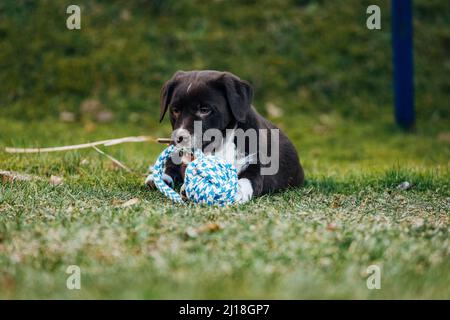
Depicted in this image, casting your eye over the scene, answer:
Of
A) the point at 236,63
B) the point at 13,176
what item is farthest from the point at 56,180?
the point at 236,63

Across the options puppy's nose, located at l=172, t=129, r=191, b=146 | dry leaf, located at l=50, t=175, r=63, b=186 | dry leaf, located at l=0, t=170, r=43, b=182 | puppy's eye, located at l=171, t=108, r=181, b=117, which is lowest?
dry leaf, located at l=50, t=175, r=63, b=186

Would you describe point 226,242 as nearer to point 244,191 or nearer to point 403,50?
point 244,191

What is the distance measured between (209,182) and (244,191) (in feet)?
1.26

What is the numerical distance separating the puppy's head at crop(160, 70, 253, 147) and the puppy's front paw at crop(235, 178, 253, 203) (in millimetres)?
440

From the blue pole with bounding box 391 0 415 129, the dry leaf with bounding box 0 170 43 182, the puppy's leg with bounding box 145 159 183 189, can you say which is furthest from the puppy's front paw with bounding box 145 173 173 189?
the blue pole with bounding box 391 0 415 129

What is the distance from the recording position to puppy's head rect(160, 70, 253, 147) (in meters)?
4.80

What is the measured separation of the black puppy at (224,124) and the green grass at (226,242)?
23cm

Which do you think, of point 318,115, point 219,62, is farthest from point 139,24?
point 318,115

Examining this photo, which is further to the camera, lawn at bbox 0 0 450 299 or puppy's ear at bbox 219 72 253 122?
puppy's ear at bbox 219 72 253 122

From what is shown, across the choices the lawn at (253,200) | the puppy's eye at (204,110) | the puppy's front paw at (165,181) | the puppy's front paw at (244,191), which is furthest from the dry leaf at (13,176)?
the puppy's front paw at (244,191)

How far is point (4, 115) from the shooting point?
9906 mm

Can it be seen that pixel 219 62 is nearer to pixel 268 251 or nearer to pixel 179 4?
pixel 179 4

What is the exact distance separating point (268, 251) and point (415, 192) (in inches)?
96.1

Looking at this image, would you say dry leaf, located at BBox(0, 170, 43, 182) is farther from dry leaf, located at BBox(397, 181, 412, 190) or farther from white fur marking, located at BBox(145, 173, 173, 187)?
dry leaf, located at BBox(397, 181, 412, 190)
